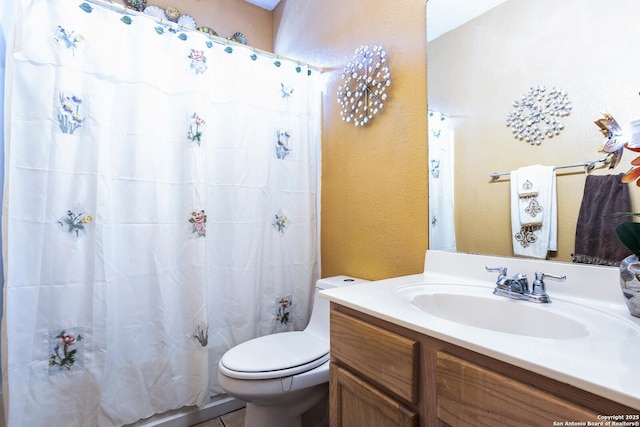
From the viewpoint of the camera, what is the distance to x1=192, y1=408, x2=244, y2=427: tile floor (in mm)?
1529

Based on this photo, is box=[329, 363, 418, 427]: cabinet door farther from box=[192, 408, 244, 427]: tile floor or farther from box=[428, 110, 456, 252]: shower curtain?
box=[192, 408, 244, 427]: tile floor

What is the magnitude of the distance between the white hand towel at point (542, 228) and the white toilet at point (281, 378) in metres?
0.78

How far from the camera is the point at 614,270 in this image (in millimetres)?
789

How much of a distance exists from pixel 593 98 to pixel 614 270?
467 millimetres

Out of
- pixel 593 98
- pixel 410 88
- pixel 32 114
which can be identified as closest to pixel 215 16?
pixel 32 114

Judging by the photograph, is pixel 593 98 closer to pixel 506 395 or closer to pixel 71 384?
pixel 506 395

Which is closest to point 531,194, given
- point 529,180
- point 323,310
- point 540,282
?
point 529,180

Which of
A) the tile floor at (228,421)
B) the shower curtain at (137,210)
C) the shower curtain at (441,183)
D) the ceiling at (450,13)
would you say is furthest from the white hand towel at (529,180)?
the tile floor at (228,421)

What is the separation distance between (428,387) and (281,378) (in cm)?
67

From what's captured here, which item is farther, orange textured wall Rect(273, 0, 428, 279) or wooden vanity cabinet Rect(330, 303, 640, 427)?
orange textured wall Rect(273, 0, 428, 279)

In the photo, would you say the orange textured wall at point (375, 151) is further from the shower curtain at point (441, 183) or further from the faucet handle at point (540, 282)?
the faucet handle at point (540, 282)

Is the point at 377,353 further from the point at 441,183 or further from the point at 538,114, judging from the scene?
the point at 538,114

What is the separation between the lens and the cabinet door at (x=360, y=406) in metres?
0.71

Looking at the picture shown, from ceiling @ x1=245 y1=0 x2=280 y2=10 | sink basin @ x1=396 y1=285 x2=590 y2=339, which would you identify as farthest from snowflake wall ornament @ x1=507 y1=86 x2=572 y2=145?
ceiling @ x1=245 y1=0 x2=280 y2=10
